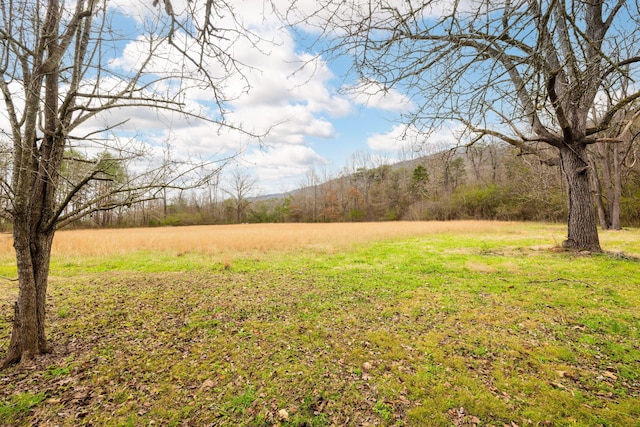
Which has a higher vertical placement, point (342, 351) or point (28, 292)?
point (28, 292)

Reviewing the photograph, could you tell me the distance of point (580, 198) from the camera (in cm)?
841

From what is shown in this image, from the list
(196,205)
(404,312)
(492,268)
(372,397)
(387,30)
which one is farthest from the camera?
(196,205)

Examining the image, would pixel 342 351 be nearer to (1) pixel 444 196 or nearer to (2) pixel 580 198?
(2) pixel 580 198

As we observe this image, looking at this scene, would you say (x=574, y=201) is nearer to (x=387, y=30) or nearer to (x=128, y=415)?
(x=387, y=30)

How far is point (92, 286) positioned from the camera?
6449 millimetres

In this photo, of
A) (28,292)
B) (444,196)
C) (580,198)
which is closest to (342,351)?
(28,292)

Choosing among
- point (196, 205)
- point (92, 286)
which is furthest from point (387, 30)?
point (196, 205)

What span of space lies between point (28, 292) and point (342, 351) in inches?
144

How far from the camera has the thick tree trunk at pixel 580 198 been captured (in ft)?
27.2

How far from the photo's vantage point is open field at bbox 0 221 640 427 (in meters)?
2.48

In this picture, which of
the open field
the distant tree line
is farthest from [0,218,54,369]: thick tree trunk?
the distant tree line

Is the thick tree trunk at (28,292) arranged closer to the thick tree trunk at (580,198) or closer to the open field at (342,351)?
the open field at (342,351)

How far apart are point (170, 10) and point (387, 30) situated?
8.13 ft

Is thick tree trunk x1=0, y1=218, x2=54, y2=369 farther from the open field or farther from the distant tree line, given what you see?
the distant tree line
